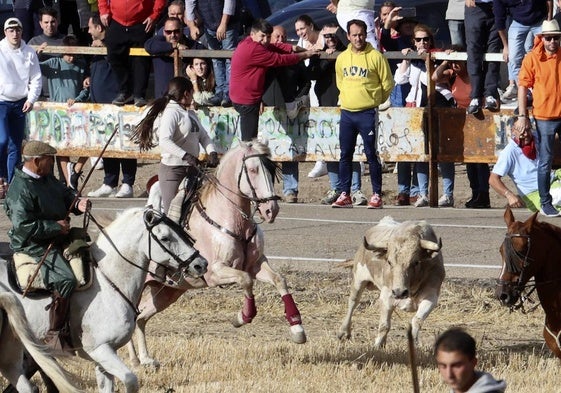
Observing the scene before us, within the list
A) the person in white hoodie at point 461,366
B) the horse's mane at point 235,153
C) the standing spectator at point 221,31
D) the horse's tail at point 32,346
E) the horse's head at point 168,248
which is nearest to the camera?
the person in white hoodie at point 461,366

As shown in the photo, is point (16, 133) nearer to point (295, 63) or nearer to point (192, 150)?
point (295, 63)

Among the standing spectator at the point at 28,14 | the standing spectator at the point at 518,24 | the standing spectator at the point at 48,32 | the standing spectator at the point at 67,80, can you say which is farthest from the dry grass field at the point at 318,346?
the standing spectator at the point at 28,14

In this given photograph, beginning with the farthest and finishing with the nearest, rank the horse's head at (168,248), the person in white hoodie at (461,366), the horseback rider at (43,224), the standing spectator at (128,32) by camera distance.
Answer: the standing spectator at (128,32)
the horse's head at (168,248)
the horseback rider at (43,224)
the person in white hoodie at (461,366)

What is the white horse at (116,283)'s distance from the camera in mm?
11078

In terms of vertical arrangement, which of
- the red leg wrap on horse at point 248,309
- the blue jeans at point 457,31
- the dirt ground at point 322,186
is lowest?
the dirt ground at point 322,186

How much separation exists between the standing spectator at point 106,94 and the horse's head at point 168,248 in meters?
10.5

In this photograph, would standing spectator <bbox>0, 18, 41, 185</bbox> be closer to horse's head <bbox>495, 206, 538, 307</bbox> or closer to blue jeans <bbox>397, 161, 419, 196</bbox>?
blue jeans <bbox>397, 161, 419, 196</bbox>

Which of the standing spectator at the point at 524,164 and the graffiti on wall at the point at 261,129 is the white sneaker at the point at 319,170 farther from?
the standing spectator at the point at 524,164

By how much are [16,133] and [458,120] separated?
6051mm

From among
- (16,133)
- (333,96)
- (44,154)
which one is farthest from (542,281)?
(16,133)

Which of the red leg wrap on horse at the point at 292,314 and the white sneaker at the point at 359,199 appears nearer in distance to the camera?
the red leg wrap on horse at the point at 292,314

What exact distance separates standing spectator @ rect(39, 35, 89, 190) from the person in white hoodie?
14.9 m

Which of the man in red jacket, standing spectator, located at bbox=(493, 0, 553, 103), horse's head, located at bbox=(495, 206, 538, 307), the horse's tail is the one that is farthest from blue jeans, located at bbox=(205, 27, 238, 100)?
the horse's tail

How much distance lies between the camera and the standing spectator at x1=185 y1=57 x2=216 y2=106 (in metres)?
20.8
